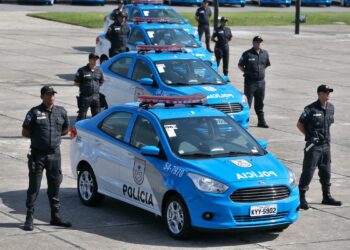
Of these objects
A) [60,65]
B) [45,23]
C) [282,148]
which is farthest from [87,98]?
[45,23]

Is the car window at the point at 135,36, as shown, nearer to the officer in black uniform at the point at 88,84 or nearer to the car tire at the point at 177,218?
the officer in black uniform at the point at 88,84

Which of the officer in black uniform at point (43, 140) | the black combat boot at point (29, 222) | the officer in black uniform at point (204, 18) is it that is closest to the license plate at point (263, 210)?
the officer in black uniform at point (43, 140)

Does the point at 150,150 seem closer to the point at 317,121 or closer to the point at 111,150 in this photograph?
the point at 111,150

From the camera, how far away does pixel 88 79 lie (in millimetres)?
18719

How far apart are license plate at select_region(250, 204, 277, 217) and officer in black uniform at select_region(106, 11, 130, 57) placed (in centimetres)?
1439

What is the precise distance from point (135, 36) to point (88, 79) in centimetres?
882

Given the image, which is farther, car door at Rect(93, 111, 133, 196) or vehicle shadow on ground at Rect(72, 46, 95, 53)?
vehicle shadow on ground at Rect(72, 46, 95, 53)

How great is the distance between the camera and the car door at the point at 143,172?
41.4 ft

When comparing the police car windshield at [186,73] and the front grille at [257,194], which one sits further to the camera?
the police car windshield at [186,73]

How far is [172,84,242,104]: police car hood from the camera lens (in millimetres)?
19062

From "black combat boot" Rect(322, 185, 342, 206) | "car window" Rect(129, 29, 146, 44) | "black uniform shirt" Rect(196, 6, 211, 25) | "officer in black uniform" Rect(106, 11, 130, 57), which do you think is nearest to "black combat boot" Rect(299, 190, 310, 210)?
"black combat boot" Rect(322, 185, 342, 206)

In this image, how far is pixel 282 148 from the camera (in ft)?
61.5

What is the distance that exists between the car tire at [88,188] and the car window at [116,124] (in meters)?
0.64

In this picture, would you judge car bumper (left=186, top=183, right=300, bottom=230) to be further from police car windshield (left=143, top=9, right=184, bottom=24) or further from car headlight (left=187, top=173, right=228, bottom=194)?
police car windshield (left=143, top=9, right=184, bottom=24)
